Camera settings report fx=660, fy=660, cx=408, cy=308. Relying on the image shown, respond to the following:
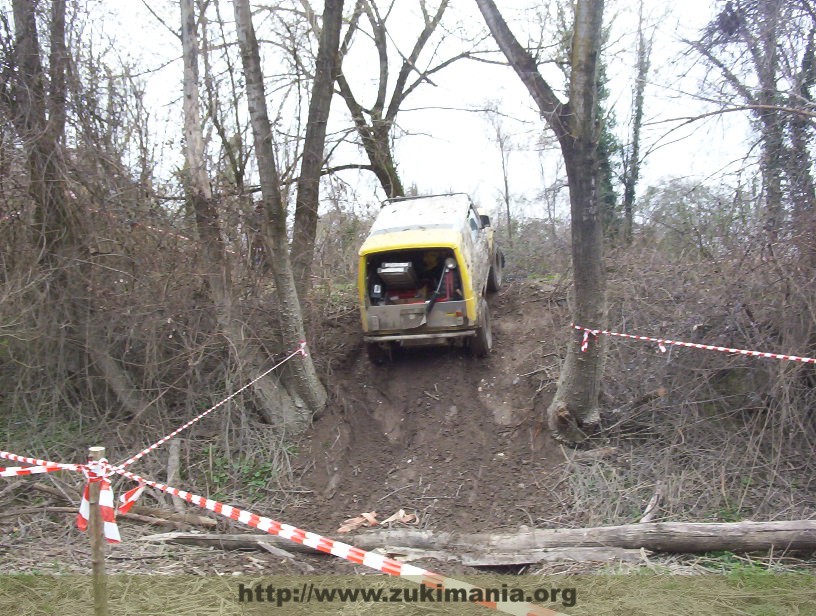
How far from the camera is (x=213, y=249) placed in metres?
9.38

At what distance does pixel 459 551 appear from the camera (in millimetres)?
6430

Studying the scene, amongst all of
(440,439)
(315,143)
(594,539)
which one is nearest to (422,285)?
(440,439)

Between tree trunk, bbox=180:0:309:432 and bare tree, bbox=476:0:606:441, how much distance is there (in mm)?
3982

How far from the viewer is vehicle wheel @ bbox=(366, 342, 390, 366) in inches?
437

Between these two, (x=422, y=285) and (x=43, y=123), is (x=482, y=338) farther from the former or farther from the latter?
(x=43, y=123)

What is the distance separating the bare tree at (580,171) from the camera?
25.5 feet

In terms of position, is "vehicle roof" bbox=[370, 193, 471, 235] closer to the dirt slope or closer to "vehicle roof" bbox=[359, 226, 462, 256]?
"vehicle roof" bbox=[359, 226, 462, 256]

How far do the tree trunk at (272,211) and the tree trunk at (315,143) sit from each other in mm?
1407

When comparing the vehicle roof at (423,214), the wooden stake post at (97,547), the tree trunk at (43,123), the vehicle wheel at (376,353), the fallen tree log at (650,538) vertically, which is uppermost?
the tree trunk at (43,123)

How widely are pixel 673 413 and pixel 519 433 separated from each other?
2.11m

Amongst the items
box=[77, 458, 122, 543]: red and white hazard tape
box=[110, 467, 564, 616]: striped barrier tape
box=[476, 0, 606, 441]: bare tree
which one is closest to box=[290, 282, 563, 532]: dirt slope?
box=[476, 0, 606, 441]: bare tree

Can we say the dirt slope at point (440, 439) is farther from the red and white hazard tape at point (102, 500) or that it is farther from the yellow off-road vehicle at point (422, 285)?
the red and white hazard tape at point (102, 500)

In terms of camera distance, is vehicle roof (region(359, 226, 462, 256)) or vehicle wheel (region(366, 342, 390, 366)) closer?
vehicle roof (region(359, 226, 462, 256))

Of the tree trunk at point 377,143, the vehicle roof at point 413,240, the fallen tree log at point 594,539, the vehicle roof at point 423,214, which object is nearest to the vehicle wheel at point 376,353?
the vehicle roof at point 413,240
